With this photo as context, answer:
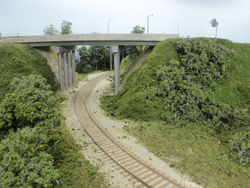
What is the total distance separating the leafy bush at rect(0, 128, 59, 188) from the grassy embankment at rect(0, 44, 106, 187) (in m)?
2.17

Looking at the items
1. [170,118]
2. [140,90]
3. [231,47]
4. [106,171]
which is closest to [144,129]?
[170,118]

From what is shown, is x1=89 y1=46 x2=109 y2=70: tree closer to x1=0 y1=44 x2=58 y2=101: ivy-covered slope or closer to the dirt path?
x1=0 y1=44 x2=58 y2=101: ivy-covered slope

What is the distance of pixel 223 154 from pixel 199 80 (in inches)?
483

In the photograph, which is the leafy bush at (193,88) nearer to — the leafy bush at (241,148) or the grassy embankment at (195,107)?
the grassy embankment at (195,107)

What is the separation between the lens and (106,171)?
15906 mm

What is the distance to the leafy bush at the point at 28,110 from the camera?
51.6 ft

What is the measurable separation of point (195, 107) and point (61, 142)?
16813mm

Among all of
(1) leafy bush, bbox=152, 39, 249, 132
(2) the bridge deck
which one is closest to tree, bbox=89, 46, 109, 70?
(2) the bridge deck

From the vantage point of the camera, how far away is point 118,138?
2159 centimetres

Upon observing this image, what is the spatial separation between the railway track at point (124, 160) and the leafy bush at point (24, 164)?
19.9ft

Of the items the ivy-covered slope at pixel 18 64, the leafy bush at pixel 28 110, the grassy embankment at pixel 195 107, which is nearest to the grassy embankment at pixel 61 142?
the ivy-covered slope at pixel 18 64

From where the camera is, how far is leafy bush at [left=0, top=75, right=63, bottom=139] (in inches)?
620

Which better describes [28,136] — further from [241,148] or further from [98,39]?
[98,39]

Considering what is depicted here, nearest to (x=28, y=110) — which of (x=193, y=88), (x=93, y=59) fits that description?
(x=193, y=88)
